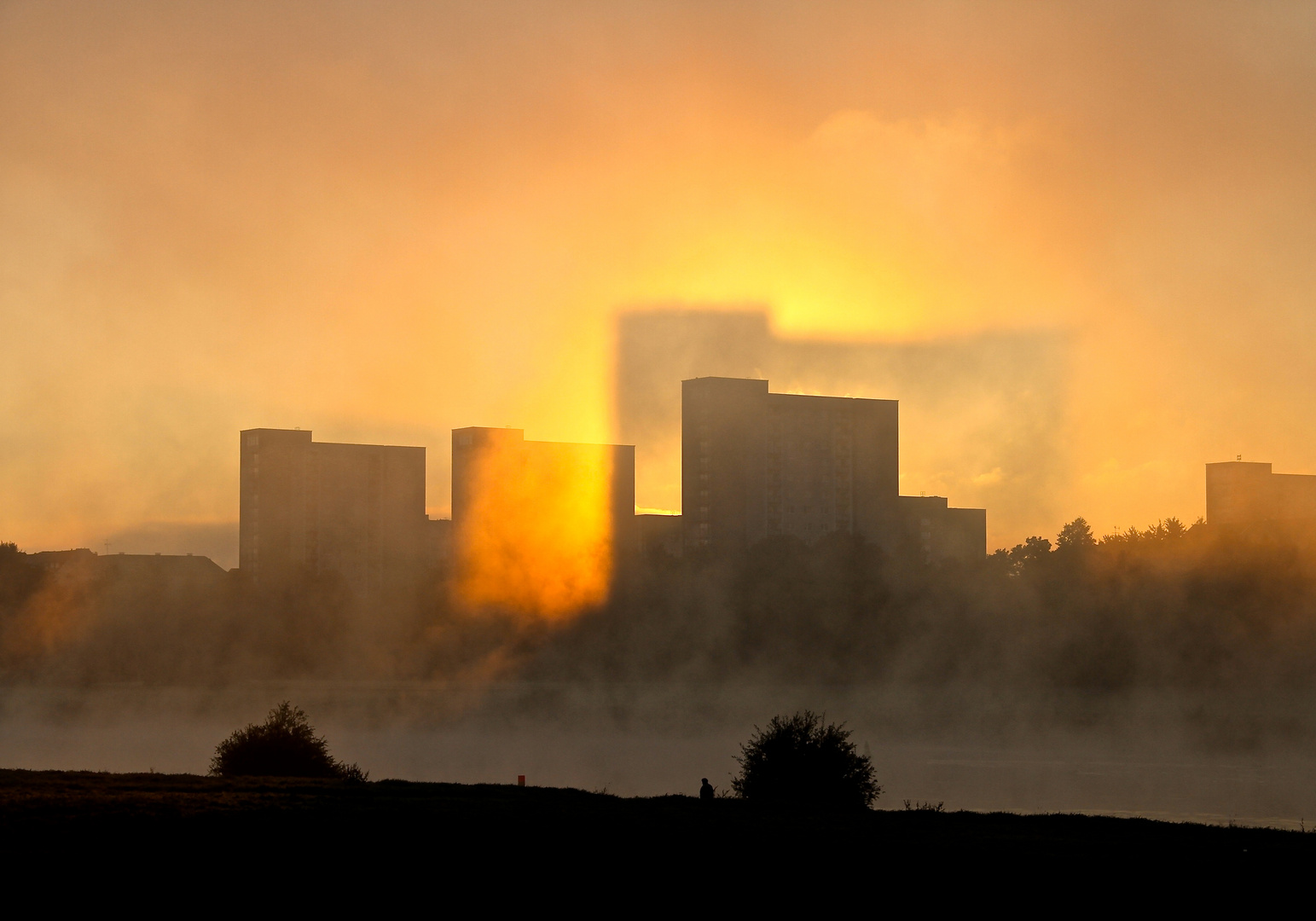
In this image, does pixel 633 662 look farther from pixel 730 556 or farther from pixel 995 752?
pixel 995 752

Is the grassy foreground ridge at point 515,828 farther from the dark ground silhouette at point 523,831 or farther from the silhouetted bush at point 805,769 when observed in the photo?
the silhouetted bush at point 805,769

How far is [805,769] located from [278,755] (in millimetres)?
18860

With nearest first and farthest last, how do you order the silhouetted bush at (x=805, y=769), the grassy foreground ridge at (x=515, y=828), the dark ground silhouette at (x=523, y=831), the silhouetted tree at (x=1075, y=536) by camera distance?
the dark ground silhouette at (x=523, y=831) → the grassy foreground ridge at (x=515, y=828) → the silhouetted bush at (x=805, y=769) → the silhouetted tree at (x=1075, y=536)

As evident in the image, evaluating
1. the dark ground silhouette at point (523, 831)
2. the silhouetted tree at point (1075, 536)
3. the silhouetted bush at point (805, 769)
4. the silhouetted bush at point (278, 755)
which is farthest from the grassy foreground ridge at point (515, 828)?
the silhouetted tree at point (1075, 536)

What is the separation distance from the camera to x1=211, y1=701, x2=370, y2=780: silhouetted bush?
170 ft

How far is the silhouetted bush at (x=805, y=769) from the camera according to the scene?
49.7 m

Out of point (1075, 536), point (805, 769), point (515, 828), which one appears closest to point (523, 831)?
point (515, 828)

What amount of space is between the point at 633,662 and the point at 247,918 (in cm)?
13375

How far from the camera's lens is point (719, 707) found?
136 m

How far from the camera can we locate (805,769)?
50.2 meters

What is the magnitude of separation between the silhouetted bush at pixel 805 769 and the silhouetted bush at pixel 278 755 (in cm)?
1429

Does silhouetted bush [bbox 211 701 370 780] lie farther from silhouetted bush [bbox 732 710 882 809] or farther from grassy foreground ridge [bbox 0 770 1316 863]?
silhouetted bush [bbox 732 710 882 809]

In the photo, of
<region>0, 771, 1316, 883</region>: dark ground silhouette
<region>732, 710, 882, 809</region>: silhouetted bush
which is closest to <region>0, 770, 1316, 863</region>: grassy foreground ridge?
<region>0, 771, 1316, 883</region>: dark ground silhouette

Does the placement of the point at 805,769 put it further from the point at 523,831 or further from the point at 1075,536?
the point at 1075,536
